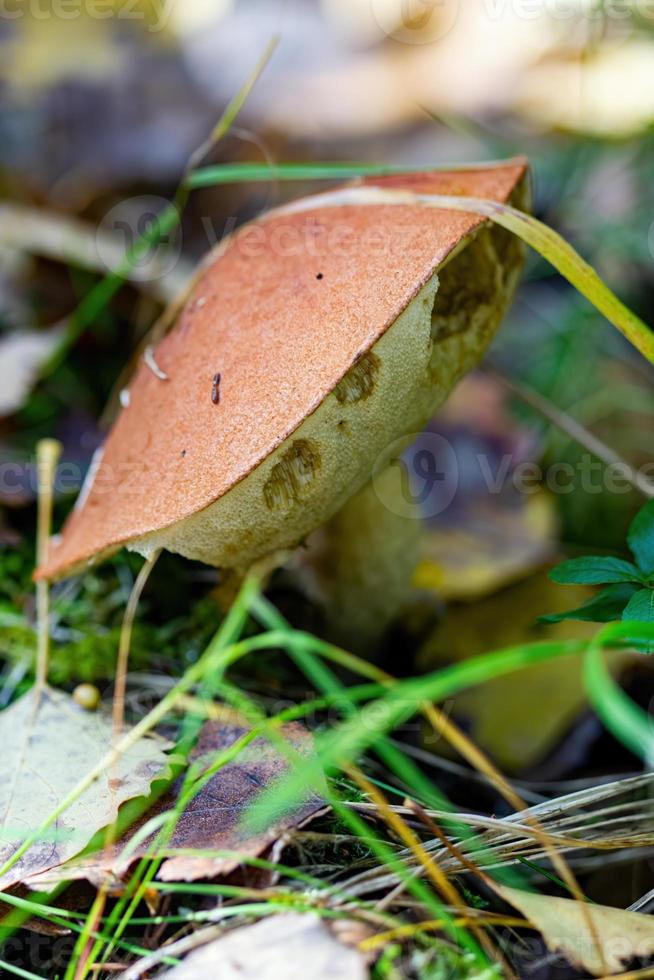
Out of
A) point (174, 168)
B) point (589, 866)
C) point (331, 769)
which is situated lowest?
point (589, 866)

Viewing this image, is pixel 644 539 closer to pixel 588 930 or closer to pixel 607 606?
pixel 607 606

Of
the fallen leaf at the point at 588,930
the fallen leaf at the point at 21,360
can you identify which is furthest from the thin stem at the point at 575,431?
the fallen leaf at the point at 21,360

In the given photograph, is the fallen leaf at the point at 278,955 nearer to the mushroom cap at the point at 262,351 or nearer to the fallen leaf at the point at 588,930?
the fallen leaf at the point at 588,930

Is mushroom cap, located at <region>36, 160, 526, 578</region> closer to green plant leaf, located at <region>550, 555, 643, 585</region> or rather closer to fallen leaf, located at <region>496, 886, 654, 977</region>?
green plant leaf, located at <region>550, 555, 643, 585</region>

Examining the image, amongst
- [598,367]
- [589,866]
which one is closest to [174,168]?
[598,367]

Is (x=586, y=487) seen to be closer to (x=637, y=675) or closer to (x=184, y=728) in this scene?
(x=637, y=675)

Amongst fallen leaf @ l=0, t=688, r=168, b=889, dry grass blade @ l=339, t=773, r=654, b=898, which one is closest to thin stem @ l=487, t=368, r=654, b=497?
dry grass blade @ l=339, t=773, r=654, b=898
